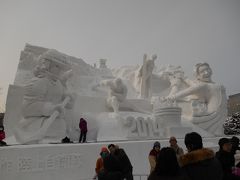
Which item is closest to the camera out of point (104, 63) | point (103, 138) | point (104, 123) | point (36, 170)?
point (36, 170)

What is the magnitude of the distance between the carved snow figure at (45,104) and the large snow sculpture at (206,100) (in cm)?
485

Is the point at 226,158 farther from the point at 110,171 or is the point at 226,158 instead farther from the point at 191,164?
the point at 110,171

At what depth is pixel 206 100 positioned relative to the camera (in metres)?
12.0

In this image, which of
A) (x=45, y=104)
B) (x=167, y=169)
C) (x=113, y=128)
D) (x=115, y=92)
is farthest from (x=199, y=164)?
(x=115, y=92)

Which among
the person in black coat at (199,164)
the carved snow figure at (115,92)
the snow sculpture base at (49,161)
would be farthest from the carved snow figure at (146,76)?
the person in black coat at (199,164)

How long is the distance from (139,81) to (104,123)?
12.5ft

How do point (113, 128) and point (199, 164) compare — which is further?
point (113, 128)

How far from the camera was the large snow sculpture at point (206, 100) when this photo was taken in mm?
11367

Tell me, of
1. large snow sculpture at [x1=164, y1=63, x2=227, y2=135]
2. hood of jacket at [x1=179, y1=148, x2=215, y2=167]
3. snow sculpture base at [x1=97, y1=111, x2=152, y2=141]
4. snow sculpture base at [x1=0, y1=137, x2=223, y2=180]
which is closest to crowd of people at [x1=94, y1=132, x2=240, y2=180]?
hood of jacket at [x1=179, y1=148, x2=215, y2=167]

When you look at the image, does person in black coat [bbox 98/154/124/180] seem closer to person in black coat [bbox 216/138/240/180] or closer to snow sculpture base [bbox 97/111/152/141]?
person in black coat [bbox 216/138/240/180]

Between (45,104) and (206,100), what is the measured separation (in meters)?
6.41

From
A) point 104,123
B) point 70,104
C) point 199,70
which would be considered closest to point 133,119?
point 104,123

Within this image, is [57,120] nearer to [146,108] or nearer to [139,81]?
[146,108]

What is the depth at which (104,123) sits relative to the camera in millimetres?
9938
